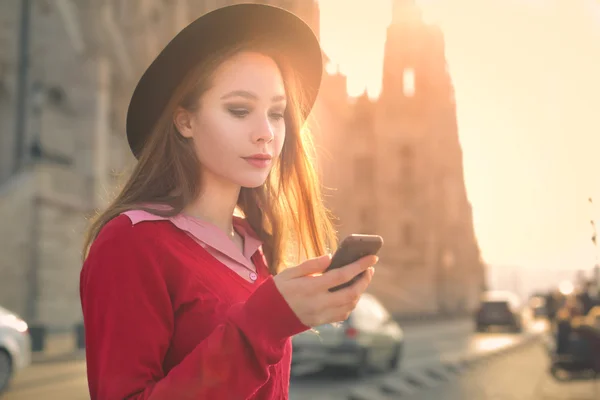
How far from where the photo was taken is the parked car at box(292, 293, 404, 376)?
1370 cm

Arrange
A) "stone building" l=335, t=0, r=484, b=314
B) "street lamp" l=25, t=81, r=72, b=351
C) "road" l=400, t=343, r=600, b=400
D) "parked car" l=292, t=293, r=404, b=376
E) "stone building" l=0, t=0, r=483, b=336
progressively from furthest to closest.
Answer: "stone building" l=335, t=0, r=484, b=314
"stone building" l=0, t=0, r=483, b=336
"street lamp" l=25, t=81, r=72, b=351
"parked car" l=292, t=293, r=404, b=376
"road" l=400, t=343, r=600, b=400

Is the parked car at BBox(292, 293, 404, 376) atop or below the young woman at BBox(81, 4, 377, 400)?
below

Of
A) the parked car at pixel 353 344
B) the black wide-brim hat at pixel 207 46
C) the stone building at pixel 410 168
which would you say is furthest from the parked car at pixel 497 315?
the black wide-brim hat at pixel 207 46

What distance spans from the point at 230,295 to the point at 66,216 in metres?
25.2

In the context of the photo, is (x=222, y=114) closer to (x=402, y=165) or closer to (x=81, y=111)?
(x=81, y=111)

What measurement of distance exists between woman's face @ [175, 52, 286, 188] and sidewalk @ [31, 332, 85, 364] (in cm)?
1561

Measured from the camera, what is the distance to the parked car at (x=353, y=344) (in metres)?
13.7

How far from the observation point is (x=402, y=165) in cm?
6419

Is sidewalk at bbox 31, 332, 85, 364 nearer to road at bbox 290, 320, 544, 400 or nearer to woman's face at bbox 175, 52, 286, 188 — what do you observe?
road at bbox 290, 320, 544, 400

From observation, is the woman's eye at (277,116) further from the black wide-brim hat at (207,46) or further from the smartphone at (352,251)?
the smartphone at (352,251)

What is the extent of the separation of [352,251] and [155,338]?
1.39 ft

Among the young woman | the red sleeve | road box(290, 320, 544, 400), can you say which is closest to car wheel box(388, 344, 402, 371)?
road box(290, 320, 544, 400)

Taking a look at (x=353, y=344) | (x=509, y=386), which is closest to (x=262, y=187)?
(x=353, y=344)

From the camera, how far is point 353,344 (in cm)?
1390
